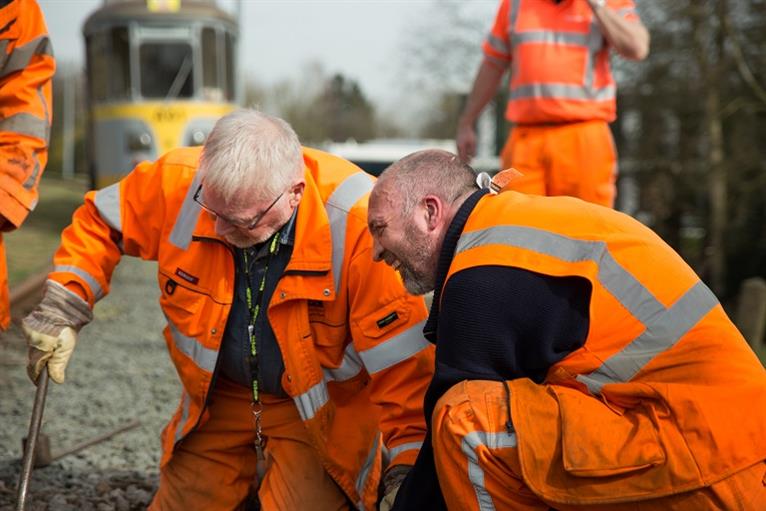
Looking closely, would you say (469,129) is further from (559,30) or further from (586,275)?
(586,275)

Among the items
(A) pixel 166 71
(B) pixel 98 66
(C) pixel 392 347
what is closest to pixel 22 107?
(C) pixel 392 347

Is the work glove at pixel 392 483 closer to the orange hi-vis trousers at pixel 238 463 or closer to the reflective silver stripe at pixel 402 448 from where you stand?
the reflective silver stripe at pixel 402 448

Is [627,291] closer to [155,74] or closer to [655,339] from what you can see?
[655,339]

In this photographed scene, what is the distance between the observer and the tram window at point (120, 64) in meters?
14.5

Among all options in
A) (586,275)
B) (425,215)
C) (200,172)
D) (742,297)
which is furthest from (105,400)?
(742,297)

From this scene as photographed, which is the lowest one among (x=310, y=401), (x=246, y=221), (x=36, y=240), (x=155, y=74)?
(x=36, y=240)

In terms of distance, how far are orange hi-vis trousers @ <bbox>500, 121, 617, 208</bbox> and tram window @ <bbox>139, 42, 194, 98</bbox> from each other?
10.6 m

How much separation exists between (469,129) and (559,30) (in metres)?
0.75

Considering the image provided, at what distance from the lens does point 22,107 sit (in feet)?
11.6

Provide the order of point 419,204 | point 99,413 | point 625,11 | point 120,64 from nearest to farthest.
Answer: point 419,204
point 625,11
point 99,413
point 120,64

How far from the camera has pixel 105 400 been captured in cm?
552

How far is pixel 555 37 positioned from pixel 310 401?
102 inches

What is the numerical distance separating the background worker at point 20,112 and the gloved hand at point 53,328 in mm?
416

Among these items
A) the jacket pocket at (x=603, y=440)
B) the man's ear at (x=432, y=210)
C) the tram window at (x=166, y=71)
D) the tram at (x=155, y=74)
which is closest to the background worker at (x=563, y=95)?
the man's ear at (x=432, y=210)
